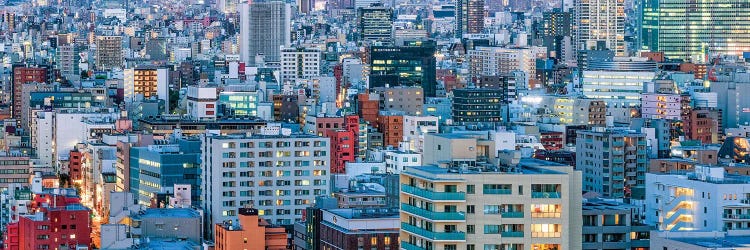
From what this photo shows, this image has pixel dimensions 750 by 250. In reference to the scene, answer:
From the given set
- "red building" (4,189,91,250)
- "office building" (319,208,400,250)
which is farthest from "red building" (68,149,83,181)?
"office building" (319,208,400,250)

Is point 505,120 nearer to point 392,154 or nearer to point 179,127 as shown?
point 179,127

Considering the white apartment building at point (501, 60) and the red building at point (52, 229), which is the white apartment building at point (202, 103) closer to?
the red building at point (52, 229)

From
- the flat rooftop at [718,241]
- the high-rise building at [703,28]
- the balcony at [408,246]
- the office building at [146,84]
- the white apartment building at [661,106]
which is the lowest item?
the balcony at [408,246]

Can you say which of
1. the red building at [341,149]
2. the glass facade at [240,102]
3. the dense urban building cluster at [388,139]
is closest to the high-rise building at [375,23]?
the dense urban building cluster at [388,139]

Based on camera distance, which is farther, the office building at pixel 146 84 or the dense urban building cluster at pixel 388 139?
the office building at pixel 146 84

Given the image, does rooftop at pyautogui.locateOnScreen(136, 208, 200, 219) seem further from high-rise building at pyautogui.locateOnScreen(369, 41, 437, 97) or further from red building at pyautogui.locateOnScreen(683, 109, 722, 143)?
high-rise building at pyautogui.locateOnScreen(369, 41, 437, 97)

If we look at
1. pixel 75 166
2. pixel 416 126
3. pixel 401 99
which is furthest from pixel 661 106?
pixel 75 166
